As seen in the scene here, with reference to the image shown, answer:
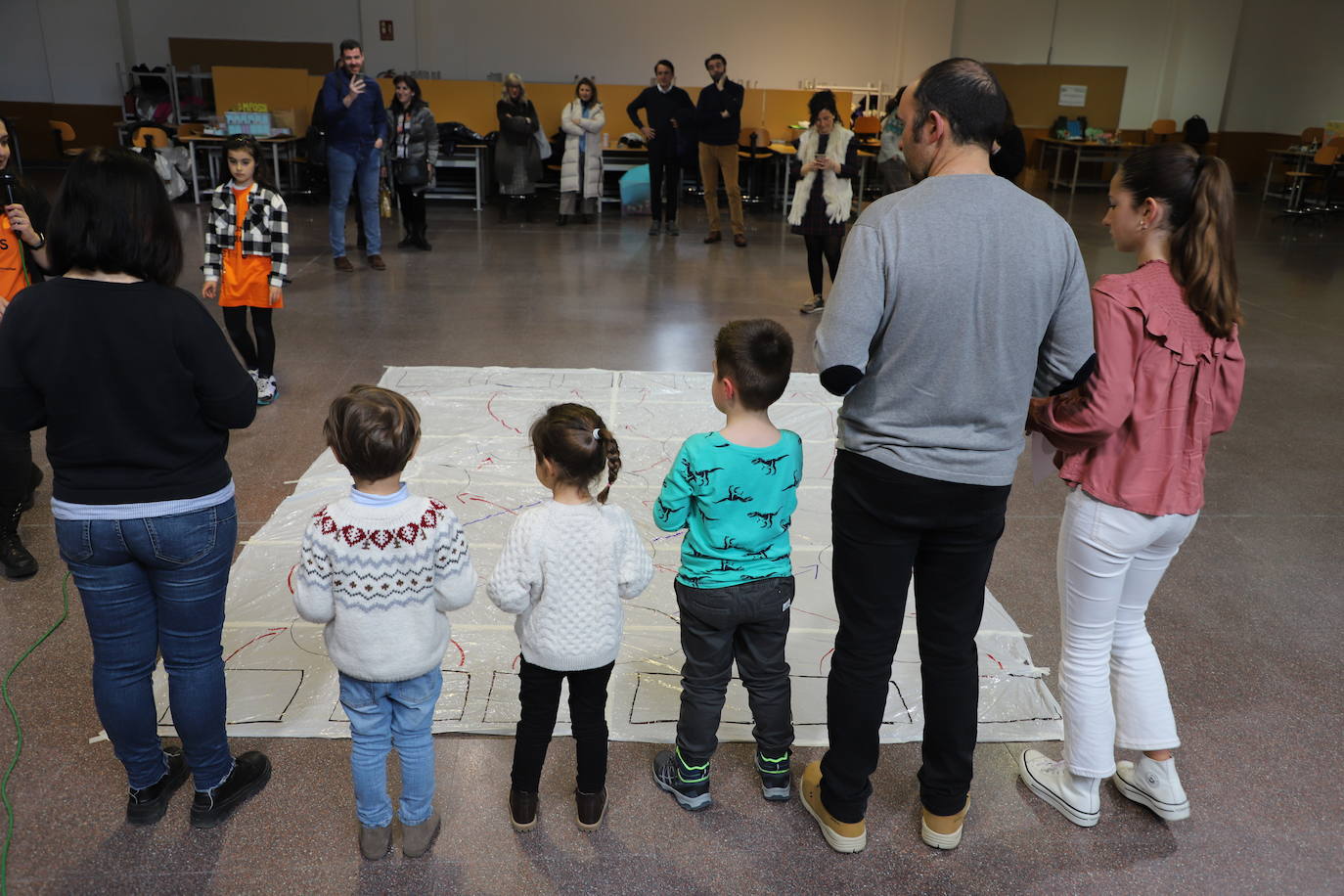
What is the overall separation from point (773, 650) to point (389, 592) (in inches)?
31.0

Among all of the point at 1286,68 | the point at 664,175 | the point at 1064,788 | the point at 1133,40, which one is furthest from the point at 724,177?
the point at 1286,68

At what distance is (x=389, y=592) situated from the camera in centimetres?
173

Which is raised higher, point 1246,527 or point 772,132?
point 772,132

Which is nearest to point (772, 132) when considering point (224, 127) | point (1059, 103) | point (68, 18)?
point (1059, 103)

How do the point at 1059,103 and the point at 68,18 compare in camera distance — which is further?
the point at 1059,103

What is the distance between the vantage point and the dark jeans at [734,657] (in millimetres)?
1947

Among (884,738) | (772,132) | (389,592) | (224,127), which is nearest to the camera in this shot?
(389,592)

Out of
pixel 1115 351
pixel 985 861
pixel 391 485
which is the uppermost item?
pixel 1115 351

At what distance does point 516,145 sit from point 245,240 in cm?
593

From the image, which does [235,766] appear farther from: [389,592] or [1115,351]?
[1115,351]

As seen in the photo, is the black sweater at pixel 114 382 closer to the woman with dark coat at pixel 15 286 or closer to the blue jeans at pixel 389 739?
the blue jeans at pixel 389 739

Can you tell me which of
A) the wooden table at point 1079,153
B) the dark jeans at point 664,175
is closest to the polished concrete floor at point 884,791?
the dark jeans at point 664,175

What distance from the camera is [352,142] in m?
7.09

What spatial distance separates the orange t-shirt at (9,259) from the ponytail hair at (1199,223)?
10.3 feet
